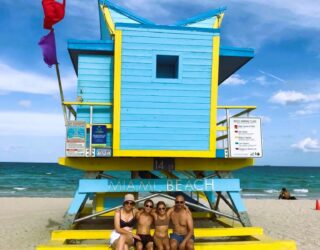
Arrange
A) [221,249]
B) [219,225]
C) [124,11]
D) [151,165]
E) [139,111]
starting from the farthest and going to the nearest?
1. [219,225]
2. [124,11]
3. [151,165]
4. [139,111]
5. [221,249]

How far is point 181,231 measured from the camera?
27.0 feet

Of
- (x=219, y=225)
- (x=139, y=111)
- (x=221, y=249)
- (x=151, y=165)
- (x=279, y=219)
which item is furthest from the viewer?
(x=279, y=219)

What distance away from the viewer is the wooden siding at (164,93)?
9641 millimetres

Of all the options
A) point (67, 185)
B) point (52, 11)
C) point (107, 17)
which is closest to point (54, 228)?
point (107, 17)

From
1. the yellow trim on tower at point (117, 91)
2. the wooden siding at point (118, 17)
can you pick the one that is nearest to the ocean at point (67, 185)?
the wooden siding at point (118, 17)

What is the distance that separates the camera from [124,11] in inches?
442

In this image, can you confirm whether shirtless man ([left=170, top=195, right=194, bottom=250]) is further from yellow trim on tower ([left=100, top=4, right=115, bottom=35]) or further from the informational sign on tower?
yellow trim on tower ([left=100, top=4, right=115, bottom=35])

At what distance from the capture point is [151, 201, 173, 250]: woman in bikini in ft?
26.6

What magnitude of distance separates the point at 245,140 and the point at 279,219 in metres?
9.51

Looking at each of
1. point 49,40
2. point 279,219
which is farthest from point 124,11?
point 279,219

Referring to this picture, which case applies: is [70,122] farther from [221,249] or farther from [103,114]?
[221,249]

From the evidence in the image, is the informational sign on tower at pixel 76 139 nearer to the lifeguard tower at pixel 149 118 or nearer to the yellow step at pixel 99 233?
the lifeguard tower at pixel 149 118

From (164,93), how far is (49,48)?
318 centimetres

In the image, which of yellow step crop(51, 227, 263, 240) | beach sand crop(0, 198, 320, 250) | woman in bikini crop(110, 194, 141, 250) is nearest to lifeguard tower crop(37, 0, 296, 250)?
yellow step crop(51, 227, 263, 240)
